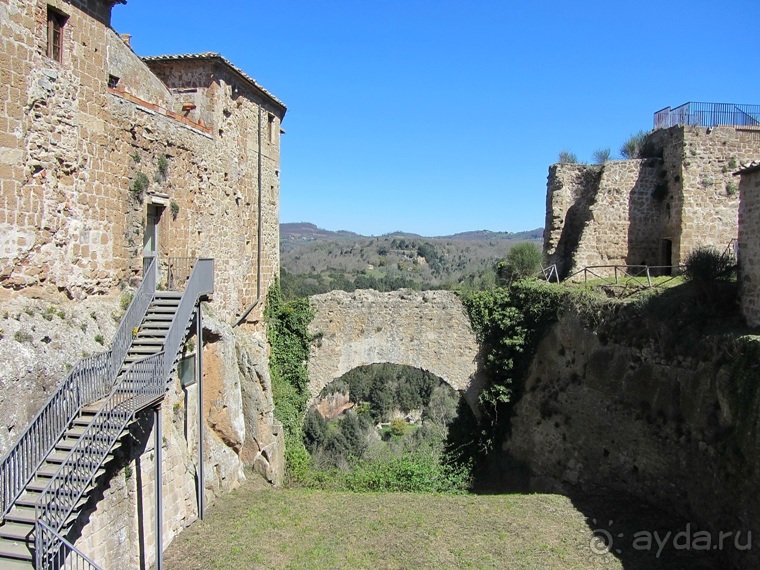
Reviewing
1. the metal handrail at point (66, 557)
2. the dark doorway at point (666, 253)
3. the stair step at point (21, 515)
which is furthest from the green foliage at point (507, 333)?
the stair step at point (21, 515)

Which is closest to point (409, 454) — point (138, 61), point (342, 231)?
point (138, 61)

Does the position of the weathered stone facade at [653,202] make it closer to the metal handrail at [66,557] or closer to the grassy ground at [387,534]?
the grassy ground at [387,534]

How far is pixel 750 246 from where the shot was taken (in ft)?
34.9

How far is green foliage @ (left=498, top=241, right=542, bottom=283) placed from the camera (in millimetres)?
18422

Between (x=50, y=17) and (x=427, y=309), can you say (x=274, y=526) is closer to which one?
(x=427, y=309)

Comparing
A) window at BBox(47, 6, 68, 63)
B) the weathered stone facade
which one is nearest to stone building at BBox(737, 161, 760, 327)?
the weathered stone facade

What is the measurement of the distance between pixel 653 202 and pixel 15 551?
58.7 feet

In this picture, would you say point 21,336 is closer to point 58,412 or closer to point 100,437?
point 58,412

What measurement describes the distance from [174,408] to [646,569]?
29.1ft

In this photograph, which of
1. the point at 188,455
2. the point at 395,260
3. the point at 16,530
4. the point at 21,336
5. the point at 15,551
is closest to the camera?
the point at 15,551

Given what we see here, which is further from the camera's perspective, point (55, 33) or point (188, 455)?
point (188, 455)

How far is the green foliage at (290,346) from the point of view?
16.8 m

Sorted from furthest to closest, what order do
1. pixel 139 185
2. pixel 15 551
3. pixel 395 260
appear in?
pixel 395 260, pixel 139 185, pixel 15 551

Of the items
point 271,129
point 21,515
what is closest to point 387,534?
point 21,515
